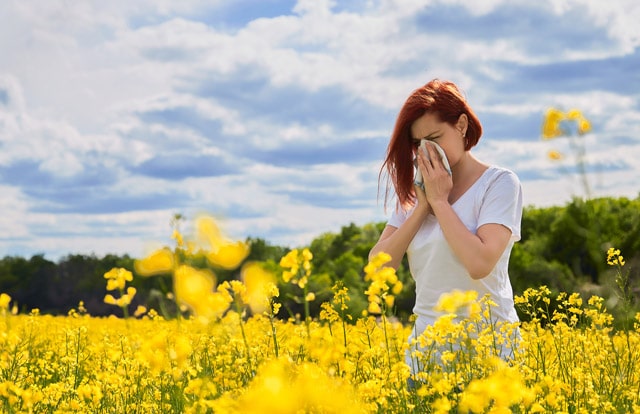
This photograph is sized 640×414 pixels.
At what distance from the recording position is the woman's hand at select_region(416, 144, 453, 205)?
341cm

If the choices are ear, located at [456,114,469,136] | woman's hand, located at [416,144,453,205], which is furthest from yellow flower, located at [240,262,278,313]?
ear, located at [456,114,469,136]

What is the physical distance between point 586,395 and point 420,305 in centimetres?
90

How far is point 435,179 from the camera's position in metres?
3.42

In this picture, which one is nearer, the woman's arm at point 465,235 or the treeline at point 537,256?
the woman's arm at point 465,235

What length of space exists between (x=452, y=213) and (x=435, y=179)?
0.67 feet

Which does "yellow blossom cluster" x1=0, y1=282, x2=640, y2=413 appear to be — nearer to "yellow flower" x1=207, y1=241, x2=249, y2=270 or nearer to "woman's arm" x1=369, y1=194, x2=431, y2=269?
"yellow flower" x1=207, y1=241, x2=249, y2=270

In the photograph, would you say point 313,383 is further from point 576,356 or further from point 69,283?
point 69,283

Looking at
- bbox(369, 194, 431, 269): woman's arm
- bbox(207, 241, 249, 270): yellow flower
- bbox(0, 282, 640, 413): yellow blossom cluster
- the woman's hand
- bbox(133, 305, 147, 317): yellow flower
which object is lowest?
bbox(0, 282, 640, 413): yellow blossom cluster

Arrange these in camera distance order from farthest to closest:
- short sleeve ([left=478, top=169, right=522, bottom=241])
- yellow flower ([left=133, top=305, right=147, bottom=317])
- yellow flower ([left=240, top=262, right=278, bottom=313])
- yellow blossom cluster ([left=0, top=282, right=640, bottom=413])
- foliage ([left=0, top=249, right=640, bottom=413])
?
yellow flower ([left=133, top=305, right=147, bottom=317]) < short sleeve ([left=478, top=169, right=522, bottom=241]) < yellow flower ([left=240, top=262, right=278, bottom=313]) < foliage ([left=0, top=249, right=640, bottom=413]) < yellow blossom cluster ([left=0, top=282, right=640, bottom=413])

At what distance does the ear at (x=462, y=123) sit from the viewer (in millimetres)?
3516

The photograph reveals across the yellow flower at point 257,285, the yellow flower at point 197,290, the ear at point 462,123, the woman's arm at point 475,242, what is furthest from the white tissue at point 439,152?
the yellow flower at point 197,290

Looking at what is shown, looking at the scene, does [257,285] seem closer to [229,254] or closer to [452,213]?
[229,254]

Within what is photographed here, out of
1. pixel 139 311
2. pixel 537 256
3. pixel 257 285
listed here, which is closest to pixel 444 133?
pixel 257 285

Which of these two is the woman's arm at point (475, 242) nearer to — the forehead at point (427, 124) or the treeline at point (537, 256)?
the forehead at point (427, 124)
